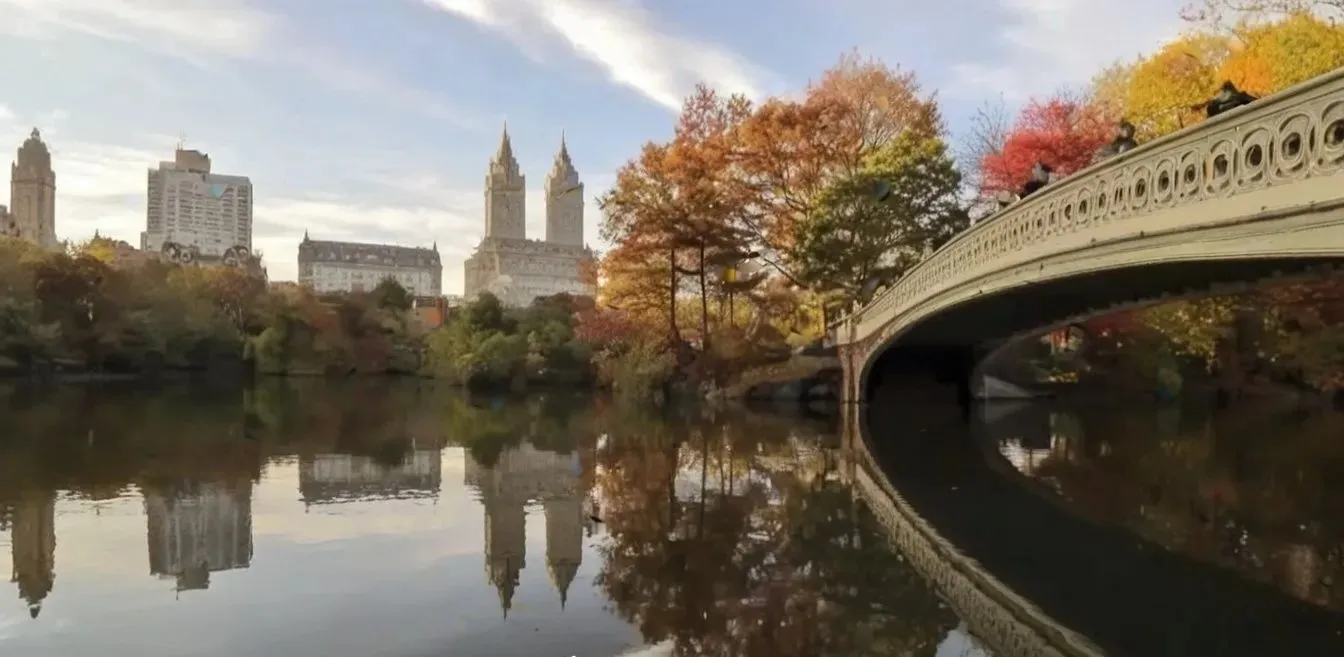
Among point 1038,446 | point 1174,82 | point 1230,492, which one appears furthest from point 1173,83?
point 1230,492

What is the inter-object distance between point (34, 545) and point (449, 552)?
10.4ft

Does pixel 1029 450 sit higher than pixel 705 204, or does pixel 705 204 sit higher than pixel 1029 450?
pixel 705 204

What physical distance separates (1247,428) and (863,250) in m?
9.16

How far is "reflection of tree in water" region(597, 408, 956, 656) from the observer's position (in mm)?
5102

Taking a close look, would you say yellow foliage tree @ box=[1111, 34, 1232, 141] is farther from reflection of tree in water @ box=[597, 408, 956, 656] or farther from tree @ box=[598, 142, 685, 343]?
reflection of tree in water @ box=[597, 408, 956, 656]

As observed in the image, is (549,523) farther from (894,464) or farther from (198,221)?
(198,221)

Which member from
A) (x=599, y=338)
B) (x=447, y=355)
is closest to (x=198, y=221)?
(x=447, y=355)

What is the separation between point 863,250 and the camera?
2309 centimetres

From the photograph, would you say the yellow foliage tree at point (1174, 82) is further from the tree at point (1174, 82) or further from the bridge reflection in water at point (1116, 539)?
the bridge reflection in water at point (1116, 539)

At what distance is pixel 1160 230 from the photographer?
7828 millimetres

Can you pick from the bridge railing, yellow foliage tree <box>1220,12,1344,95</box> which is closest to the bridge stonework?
the bridge railing

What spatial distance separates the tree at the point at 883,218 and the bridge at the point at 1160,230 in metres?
5.70

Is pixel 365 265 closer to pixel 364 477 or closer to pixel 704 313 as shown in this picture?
pixel 704 313

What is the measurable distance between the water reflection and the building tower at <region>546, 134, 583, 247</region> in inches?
4540
